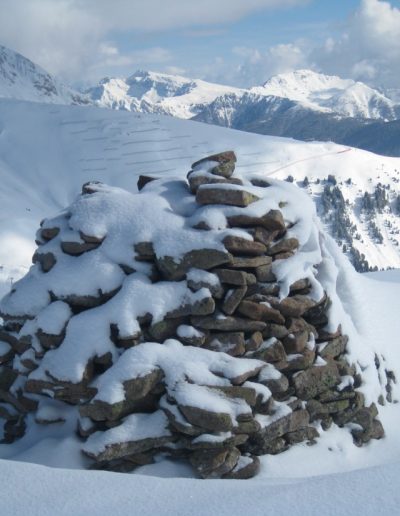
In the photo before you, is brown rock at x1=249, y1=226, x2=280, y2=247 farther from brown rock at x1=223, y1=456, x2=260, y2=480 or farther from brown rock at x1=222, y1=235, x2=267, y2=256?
brown rock at x1=223, y1=456, x2=260, y2=480

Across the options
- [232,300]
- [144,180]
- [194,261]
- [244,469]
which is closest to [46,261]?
[194,261]

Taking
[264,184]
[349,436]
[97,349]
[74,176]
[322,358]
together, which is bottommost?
[74,176]

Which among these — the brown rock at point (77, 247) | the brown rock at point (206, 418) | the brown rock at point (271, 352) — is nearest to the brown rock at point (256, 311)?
the brown rock at point (271, 352)

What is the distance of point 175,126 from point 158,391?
12978cm

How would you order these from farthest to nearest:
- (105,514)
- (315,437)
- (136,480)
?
(315,437) → (136,480) → (105,514)

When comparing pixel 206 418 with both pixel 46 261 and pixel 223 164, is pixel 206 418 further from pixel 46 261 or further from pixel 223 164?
pixel 223 164


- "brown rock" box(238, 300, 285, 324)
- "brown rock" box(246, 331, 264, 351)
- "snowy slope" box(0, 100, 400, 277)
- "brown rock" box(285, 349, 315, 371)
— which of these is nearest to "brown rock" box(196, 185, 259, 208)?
"brown rock" box(238, 300, 285, 324)

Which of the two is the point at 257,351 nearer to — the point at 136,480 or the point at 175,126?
the point at 136,480

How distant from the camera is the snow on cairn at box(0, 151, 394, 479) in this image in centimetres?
1039

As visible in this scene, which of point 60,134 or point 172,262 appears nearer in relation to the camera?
point 172,262

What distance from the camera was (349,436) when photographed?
1224 cm

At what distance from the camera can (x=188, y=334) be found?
11422mm

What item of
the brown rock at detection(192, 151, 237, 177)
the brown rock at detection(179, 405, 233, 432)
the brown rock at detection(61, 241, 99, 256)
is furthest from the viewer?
the brown rock at detection(192, 151, 237, 177)

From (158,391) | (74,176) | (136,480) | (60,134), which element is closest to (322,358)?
(158,391)
